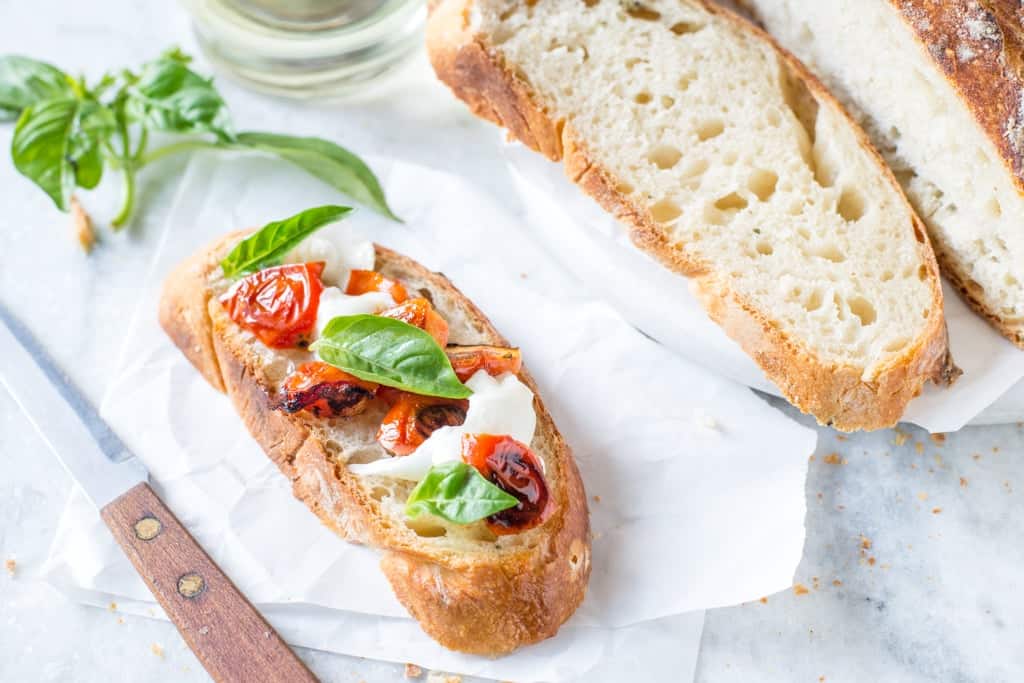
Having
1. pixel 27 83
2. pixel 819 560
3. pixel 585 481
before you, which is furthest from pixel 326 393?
pixel 27 83

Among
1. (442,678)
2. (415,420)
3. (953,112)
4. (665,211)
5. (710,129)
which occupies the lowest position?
(442,678)

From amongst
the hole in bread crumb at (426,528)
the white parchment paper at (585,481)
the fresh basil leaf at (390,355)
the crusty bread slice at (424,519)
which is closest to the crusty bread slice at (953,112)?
the white parchment paper at (585,481)

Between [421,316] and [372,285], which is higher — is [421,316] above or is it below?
above

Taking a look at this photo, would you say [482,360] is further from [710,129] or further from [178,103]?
[178,103]

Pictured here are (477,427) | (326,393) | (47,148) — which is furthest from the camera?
(47,148)

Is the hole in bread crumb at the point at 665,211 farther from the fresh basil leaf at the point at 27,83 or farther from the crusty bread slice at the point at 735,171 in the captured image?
the fresh basil leaf at the point at 27,83

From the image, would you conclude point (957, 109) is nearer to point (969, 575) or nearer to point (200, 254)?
point (969, 575)
